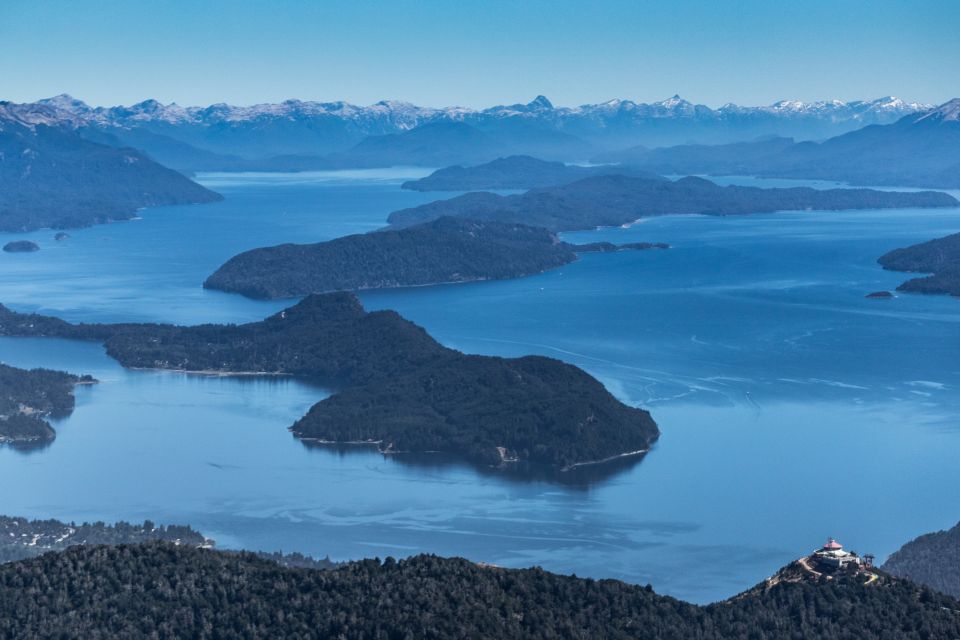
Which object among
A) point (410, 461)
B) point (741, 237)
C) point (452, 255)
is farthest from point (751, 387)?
point (741, 237)

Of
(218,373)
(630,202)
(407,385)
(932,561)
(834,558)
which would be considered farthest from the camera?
(630,202)

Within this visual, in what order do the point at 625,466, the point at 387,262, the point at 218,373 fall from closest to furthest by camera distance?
the point at 625,466
the point at 218,373
the point at 387,262

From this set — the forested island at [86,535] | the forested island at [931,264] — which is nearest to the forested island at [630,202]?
the forested island at [931,264]

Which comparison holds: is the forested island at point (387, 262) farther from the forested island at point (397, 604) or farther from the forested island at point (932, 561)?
the forested island at point (397, 604)

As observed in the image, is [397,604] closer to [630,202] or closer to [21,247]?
[21,247]

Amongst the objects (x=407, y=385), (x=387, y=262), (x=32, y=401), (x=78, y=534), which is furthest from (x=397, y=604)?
(x=387, y=262)

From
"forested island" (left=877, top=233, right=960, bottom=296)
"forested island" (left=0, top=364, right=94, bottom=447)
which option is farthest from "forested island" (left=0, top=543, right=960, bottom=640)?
"forested island" (left=877, top=233, right=960, bottom=296)
